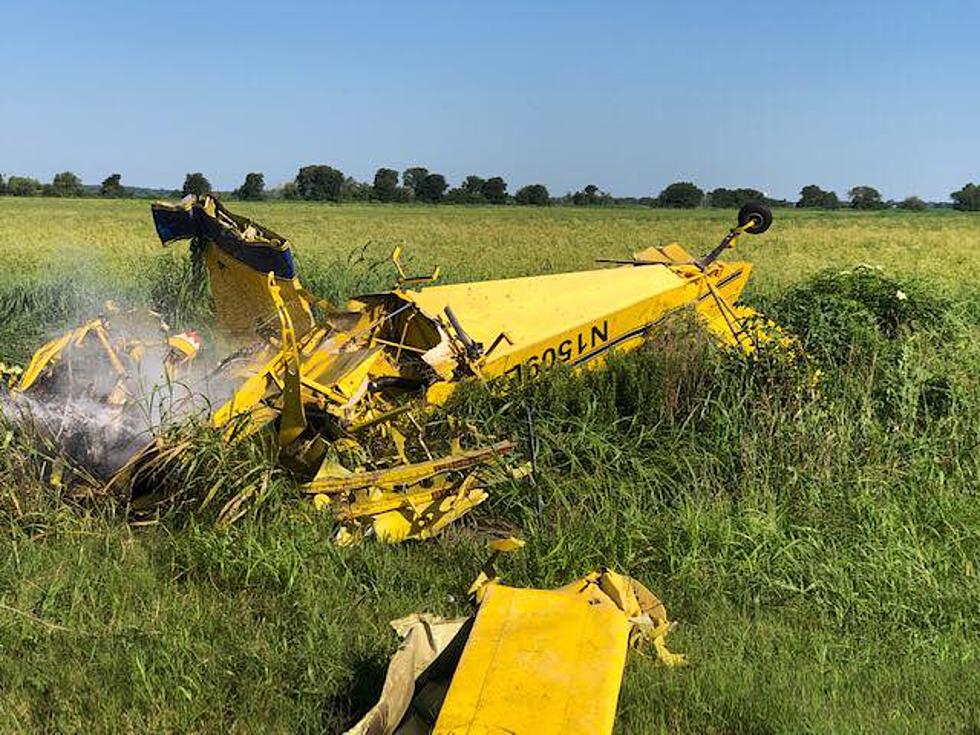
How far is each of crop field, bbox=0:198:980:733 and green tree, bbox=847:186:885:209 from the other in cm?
9465

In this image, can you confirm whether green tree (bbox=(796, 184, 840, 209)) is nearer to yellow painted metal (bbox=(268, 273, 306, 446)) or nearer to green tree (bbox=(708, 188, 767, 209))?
green tree (bbox=(708, 188, 767, 209))

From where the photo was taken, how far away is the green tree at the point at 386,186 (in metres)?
87.2

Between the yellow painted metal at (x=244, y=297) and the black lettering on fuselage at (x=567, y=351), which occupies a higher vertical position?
the yellow painted metal at (x=244, y=297)

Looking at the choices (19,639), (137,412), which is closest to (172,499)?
(137,412)

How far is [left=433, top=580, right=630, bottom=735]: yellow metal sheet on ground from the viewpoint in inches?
94.4

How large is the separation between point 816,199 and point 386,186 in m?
49.5

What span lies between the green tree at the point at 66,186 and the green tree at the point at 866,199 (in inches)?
3120

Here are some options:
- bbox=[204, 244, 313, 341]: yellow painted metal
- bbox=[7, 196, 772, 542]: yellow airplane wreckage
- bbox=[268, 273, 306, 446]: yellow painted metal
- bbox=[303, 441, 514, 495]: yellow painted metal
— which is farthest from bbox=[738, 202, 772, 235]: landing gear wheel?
bbox=[268, 273, 306, 446]: yellow painted metal

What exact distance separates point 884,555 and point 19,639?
12.4 ft

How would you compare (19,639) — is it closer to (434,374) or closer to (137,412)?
(137,412)

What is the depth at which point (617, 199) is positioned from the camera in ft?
342

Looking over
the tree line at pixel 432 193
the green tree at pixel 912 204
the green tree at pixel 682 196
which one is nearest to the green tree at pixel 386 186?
the tree line at pixel 432 193

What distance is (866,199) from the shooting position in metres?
93.5

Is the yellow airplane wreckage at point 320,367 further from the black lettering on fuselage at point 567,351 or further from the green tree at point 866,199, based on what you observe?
the green tree at point 866,199
